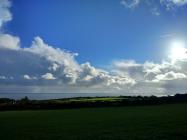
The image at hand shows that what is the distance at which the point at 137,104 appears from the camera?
308 feet

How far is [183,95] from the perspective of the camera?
350 ft

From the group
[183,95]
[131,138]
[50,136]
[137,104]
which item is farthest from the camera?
[183,95]

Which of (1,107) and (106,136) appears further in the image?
(1,107)

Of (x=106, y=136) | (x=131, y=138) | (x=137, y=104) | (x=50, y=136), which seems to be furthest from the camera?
(x=137, y=104)

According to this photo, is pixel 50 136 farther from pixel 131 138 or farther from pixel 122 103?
pixel 122 103

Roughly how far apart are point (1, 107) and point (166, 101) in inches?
2052

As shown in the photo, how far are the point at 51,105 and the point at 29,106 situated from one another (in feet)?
25.0

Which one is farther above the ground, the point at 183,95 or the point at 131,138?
the point at 183,95

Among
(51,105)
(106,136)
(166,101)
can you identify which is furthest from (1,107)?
(106,136)

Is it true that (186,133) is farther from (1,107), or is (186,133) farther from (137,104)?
(1,107)

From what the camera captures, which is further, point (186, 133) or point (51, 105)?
point (51, 105)

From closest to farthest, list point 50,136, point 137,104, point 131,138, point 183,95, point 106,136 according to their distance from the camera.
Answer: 1. point 131,138
2. point 106,136
3. point 50,136
4. point 137,104
5. point 183,95

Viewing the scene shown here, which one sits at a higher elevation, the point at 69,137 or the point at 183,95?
the point at 183,95

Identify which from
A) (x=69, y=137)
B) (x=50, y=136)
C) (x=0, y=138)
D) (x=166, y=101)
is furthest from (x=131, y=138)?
(x=166, y=101)
